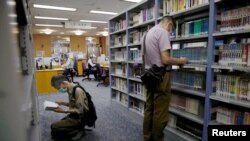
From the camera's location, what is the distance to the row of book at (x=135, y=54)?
3225 millimetres

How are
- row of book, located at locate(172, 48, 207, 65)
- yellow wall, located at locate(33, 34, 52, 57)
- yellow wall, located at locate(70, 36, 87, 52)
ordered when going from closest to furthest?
1. row of book, located at locate(172, 48, 207, 65)
2. yellow wall, located at locate(33, 34, 52, 57)
3. yellow wall, located at locate(70, 36, 87, 52)

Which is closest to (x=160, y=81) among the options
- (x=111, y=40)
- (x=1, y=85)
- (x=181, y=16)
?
(x=181, y=16)

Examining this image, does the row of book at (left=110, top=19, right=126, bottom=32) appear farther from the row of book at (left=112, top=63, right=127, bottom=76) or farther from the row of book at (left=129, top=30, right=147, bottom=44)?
the row of book at (left=112, top=63, right=127, bottom=76)

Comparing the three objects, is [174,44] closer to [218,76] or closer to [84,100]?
[218,76]

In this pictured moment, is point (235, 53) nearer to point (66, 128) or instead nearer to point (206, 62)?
point (206, 62)

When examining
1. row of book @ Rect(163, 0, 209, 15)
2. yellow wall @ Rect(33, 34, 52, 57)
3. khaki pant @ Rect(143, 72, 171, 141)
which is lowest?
khaki pant @ Rect(143, 72, 171, 141)

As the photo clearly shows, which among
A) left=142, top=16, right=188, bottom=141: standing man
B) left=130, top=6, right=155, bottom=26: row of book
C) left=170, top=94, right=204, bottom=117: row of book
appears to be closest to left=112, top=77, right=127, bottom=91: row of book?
left=130, top=6, right=155, bottom=26: row of book

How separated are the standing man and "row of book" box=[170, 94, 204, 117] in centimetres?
30

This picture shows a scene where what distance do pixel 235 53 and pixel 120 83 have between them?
256cm

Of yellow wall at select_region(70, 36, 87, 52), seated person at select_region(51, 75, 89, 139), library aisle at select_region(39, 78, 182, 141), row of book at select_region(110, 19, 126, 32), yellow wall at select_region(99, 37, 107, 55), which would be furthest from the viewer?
yellow wall at select_region(99, 37, 107, 55)

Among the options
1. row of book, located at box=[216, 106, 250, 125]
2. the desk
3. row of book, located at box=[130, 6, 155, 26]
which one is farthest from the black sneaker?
the desk

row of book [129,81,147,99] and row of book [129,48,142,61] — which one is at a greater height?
row of book [129,48,142,61]

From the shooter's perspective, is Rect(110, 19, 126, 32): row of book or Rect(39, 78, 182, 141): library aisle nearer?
Rect(39, 78, 182, 141): library aisle

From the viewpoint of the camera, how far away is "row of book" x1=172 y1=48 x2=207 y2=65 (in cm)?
205
